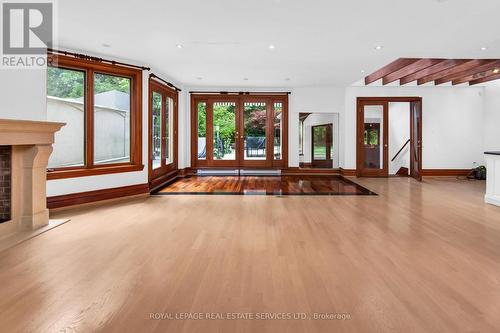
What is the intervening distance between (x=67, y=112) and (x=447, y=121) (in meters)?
9.67

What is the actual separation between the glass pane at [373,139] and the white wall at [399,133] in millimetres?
2041

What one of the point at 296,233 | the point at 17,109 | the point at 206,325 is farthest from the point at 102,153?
the point at 206,325

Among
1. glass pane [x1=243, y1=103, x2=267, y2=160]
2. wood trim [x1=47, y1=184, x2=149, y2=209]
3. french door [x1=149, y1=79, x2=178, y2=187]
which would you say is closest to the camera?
wood trim [x1=47, y1=184, x2=149, y2=209]

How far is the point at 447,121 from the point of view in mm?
9578

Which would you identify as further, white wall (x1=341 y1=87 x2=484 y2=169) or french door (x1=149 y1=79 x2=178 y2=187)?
white wall (x1=341 y1=87 x2=484 y2=169)

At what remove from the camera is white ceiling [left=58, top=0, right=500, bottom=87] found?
12.5 ft

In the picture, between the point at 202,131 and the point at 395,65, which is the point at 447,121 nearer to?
the point at 395,65

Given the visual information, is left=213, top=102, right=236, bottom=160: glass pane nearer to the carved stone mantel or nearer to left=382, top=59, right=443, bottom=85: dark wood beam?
left=382, top=59, right=443, bottom=85: dark wood beam

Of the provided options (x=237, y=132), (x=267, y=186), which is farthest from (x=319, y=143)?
(x=267, y=186)

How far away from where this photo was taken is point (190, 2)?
3.72 meters

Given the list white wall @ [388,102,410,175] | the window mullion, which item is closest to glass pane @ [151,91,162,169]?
the window mullion

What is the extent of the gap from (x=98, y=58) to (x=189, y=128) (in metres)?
4.29

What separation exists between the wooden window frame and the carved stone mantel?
1119 mm

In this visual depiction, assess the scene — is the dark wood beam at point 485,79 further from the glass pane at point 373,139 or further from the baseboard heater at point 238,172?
the baseboard heater at point 238,172
